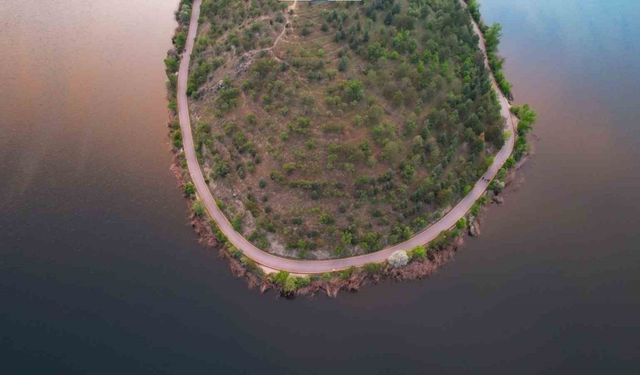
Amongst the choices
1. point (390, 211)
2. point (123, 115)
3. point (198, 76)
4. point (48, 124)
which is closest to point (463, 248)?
point (390, 211)

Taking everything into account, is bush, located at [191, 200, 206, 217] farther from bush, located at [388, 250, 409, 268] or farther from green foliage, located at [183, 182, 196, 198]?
bush, located at [388, 250, 409, 268]

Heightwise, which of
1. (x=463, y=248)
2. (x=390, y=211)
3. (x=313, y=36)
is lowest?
(x=463, y=248)

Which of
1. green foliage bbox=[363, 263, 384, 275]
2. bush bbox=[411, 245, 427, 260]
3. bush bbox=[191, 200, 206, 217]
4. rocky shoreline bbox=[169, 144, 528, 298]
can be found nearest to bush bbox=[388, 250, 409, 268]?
rocky shoreline bbox=[169, 144, 528, 298]

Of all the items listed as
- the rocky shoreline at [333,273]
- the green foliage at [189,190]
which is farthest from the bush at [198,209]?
the green foliage at [189,190]

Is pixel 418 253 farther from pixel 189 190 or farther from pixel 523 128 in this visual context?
pixel 189 190

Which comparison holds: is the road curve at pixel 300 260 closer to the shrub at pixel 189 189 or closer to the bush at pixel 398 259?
the shrub at pixel 189 189

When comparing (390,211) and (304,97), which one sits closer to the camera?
(390,211)

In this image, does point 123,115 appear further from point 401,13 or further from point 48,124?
point 401,13
